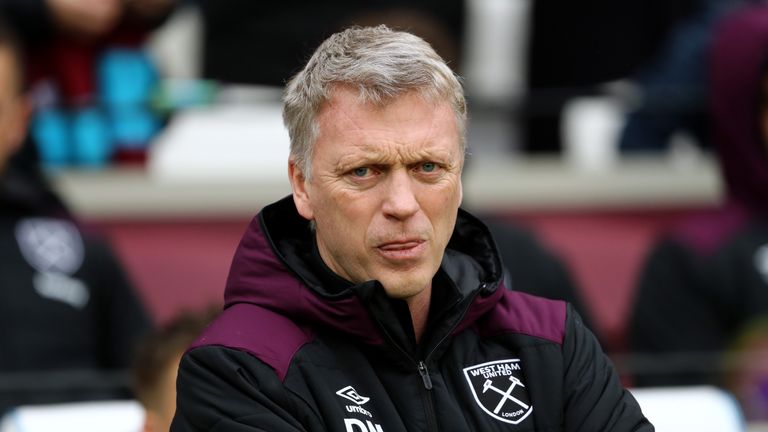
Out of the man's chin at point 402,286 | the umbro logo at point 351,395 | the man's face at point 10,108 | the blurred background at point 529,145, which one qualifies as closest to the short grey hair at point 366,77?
the man's chin at point 402,286

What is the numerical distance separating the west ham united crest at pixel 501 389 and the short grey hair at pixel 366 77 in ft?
1.36

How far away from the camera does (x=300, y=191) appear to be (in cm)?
301

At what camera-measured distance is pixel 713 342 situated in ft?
18.8

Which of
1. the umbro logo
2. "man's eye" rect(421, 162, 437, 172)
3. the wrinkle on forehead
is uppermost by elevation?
the wrinkle on forehead

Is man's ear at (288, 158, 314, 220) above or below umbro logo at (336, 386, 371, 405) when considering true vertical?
above

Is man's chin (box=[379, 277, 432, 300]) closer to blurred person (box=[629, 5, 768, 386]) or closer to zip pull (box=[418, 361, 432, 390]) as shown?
zip pull (box=[418, 361, 432, 390])

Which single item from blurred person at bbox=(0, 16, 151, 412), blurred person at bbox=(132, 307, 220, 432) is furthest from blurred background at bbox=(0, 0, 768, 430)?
blurred person at bbox=(132, 307, 220, 432)

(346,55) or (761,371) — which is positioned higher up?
(346,55)

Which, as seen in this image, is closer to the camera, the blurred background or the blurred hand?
the blurred background

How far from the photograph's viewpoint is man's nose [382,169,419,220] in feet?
9.35

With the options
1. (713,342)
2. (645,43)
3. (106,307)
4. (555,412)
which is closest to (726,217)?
(713,342)

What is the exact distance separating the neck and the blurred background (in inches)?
105

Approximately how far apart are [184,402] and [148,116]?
380cm

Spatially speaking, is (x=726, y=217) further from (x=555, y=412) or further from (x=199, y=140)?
(x=555, y=412)
